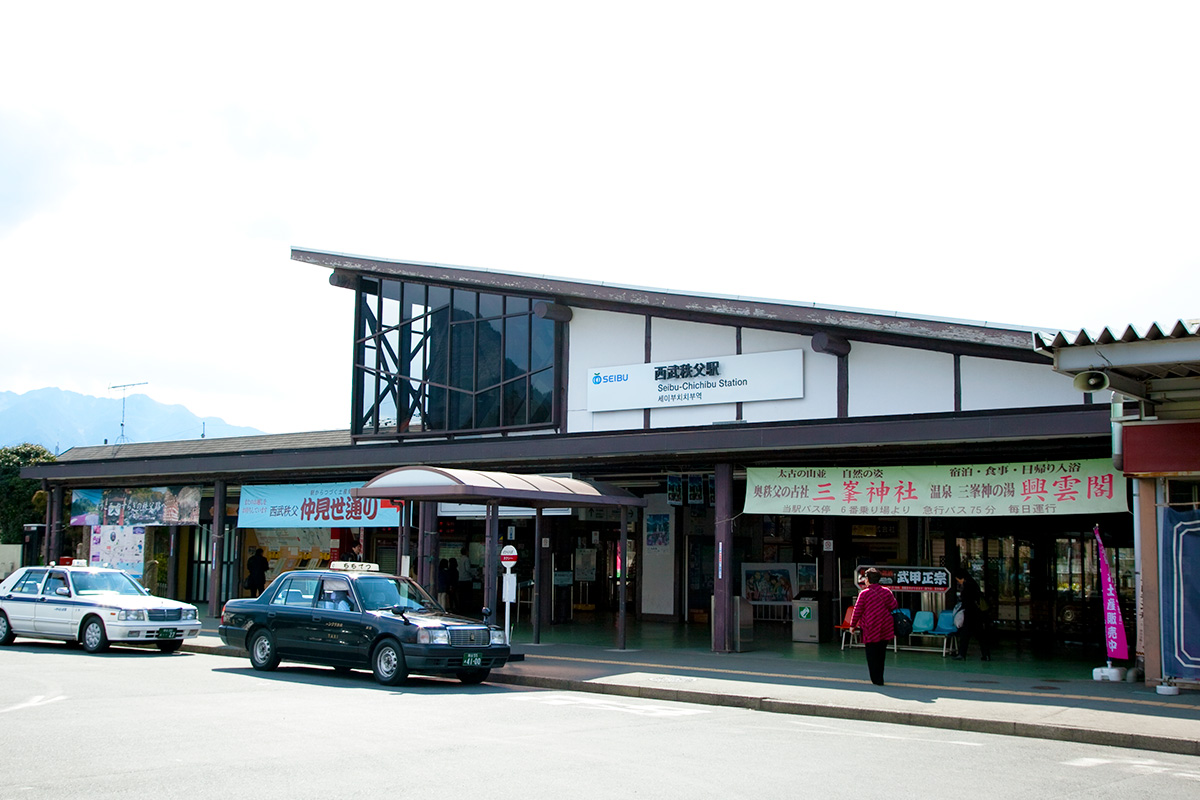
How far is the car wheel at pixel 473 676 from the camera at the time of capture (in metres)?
14.7

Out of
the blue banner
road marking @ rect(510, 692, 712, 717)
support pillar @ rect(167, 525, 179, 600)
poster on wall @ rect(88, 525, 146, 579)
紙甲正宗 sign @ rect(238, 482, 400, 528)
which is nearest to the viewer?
road marking @ rect(510, 692, 712, 717)

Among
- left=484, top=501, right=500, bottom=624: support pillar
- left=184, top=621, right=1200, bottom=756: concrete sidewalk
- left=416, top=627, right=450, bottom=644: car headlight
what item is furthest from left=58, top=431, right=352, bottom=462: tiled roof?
left=416, top=627, right=450, bottom=644: car headlight

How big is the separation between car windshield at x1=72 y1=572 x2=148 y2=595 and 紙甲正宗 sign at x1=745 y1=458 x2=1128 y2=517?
37.3 feet

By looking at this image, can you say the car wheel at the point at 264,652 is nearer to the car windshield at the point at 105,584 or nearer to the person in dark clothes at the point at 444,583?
the car windshield at the point at 105,584

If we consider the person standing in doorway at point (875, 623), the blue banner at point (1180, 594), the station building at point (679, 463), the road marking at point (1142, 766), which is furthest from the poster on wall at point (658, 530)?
the road marking at point (1142, 766)

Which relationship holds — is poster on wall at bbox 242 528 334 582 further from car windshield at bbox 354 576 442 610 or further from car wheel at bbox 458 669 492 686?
car wheel at bbox 458 669 492 686

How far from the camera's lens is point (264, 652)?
16.0 m

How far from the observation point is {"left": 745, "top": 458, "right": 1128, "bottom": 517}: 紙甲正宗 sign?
15.3 meters

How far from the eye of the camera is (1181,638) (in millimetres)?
13648

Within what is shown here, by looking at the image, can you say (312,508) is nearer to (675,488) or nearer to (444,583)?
(444,583)

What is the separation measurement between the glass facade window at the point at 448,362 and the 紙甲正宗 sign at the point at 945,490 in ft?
19.4

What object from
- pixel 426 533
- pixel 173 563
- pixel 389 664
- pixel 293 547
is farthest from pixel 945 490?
pixel 173 563

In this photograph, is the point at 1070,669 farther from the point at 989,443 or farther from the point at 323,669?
the point at 323,669

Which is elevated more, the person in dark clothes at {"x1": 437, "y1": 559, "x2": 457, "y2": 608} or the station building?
the station building
